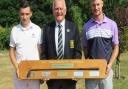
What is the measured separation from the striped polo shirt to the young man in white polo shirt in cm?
73

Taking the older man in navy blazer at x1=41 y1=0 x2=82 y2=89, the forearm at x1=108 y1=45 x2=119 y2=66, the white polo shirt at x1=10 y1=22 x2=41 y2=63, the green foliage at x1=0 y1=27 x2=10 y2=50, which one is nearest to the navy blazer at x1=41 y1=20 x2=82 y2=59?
the older man in navy blazer at x1=41 y1=0 x2=82 y2=89

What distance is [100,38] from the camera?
577 centimetres

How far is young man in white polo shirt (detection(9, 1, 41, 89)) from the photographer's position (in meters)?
5.87

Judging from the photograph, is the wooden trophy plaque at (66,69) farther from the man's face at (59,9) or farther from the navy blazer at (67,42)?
the man's face at (59,9)

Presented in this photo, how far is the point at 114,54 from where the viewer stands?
5781 mm

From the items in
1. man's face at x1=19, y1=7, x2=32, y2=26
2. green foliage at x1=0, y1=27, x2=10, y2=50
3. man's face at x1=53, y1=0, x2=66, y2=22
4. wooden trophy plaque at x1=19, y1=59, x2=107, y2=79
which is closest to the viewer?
wooden trophy plaque at x1=19, y1=59, x2=107, y2=79

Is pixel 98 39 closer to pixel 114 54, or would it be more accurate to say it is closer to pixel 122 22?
pixel 114 54

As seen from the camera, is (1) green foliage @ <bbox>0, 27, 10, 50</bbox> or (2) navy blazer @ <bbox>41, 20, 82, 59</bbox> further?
(1) green foliage @ <bbox>0, 27, 10, 50</bbox>

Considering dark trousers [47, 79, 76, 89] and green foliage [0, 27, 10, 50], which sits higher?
dark trousers [47, 79, 76, 89]

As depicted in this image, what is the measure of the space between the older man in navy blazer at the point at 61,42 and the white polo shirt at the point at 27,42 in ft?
0.52

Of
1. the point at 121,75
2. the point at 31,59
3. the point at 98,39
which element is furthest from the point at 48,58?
the point at 121,75

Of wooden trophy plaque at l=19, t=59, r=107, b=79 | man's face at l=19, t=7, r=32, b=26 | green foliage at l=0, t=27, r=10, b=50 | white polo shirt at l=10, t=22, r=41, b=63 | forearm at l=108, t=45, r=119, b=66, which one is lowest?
green foliage at l=0, t=27, r=10, b=50

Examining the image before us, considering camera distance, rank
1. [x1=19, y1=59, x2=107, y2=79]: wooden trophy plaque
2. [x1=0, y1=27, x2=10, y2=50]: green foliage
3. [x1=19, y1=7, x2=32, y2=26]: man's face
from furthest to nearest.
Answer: [x1=0, y1=27, x2=10, y2=50]: green foliage, [x1=19, y1=7, x2=32, y2=26]: man's face, [x1=19, y1=59, x2=107, y2=79]: wooden trophy plaque

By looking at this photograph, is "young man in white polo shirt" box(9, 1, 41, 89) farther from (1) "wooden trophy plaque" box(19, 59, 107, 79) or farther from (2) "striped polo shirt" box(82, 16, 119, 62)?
(2) "striped polo shirt" box(82, 16, 119, 62)
